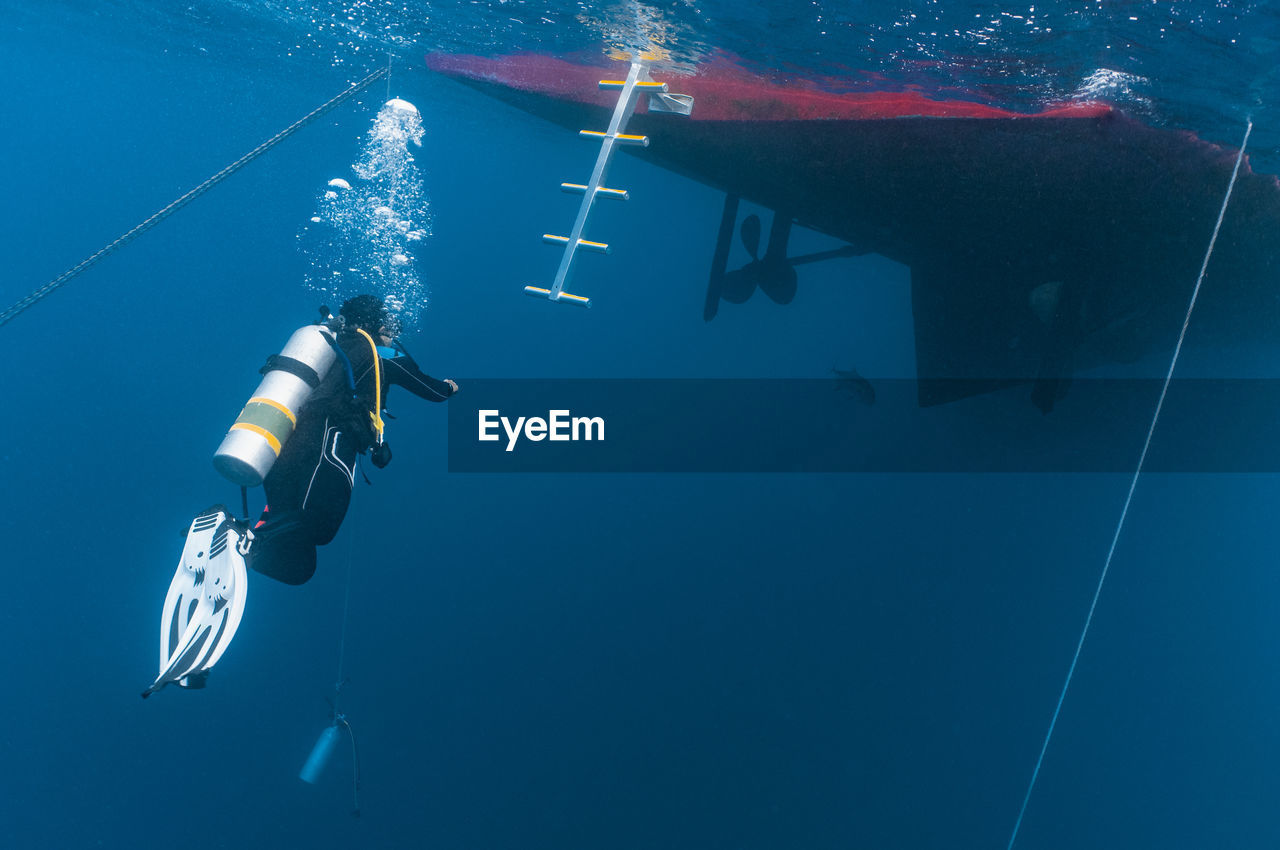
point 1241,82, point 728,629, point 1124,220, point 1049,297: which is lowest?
point 728,629

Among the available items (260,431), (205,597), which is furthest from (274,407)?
(205,597)

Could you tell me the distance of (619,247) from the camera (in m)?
50.4

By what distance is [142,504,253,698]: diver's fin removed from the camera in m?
3.52

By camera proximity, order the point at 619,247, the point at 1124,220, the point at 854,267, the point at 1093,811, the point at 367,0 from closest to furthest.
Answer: the point at 1124,220
the point at 367,0
the point at 1093,811
the point at 854,267
the point at 619,247

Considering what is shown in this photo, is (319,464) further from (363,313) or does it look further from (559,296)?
(559,296)

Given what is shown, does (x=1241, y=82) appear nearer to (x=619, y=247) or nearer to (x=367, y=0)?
(x=367, y=0)

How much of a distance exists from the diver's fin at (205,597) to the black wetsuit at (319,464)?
0.77 ft

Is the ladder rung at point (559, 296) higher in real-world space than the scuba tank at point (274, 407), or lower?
higher

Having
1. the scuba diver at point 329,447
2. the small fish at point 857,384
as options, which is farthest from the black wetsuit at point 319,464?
the small fish at point 857,384

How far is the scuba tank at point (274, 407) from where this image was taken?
11.6 ft

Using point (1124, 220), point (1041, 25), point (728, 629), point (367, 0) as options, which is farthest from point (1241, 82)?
point (728, 629)

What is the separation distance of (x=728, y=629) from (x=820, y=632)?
205 centimetres
